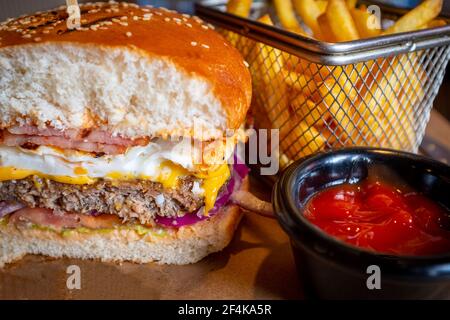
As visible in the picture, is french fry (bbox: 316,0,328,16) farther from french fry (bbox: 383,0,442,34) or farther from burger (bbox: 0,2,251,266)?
burger (bbox: 0,2,251,266)

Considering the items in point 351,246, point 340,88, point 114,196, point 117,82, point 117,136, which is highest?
point 117,82

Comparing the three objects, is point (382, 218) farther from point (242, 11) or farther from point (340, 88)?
point (242, 11)

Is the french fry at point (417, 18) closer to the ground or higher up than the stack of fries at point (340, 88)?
higher up

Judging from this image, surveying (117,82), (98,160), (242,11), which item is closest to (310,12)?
(242,11)

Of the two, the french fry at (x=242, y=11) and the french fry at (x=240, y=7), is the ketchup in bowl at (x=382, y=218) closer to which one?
the french fry at (x=242, y=11)

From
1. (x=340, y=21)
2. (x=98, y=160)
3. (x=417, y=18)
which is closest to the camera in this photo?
(x=98, y=160)

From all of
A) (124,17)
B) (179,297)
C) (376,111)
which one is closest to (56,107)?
(124,17)

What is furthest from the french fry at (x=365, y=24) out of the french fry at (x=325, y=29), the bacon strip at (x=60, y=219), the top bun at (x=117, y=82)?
the bacon strip at (x=60, y=219)
